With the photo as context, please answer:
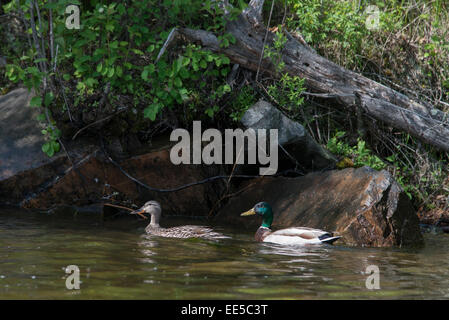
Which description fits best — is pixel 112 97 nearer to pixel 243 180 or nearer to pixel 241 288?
pixel 243 180

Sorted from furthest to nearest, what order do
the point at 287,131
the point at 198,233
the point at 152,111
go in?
the point at 287,131 → the point at 152,111 → the point at 198,233

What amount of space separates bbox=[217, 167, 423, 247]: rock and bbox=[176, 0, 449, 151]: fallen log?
149 centimetres

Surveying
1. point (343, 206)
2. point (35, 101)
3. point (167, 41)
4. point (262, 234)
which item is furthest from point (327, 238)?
point (35, 101)

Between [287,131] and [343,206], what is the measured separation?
1.66 m

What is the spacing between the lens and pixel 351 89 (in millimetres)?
9523

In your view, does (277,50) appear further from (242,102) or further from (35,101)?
(35,101)

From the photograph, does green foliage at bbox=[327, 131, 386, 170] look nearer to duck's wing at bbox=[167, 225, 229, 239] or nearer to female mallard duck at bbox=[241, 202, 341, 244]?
female mallard duck at bbox=[241, 202, 341, 244]

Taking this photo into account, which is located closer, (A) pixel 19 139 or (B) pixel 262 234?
(B) pixel 262 234

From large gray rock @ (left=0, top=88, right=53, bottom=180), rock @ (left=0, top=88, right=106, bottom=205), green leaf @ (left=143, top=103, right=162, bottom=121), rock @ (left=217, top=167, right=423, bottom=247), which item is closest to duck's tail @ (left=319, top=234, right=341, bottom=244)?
rock @ (left=217, top=167, right=423, bottom=247)

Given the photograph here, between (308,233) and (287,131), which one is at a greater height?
(287,131)

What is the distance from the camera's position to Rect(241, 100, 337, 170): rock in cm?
914

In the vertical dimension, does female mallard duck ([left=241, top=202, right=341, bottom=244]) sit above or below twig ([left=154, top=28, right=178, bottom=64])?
below

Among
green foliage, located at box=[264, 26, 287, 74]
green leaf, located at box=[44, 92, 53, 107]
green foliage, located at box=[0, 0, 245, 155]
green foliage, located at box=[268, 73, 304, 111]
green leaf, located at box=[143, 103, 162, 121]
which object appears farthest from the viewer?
green foliage, located at box=[268, 73, 304, 111]

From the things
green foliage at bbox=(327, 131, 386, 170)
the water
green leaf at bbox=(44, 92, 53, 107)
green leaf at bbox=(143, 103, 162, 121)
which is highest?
green leaf at bbox=(44, 92, 53, 107)
